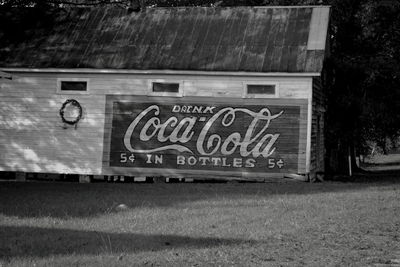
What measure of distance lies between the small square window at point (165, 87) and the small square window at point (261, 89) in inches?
103

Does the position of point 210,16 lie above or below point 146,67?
above

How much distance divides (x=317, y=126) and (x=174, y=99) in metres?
5.83

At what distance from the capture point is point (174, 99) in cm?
2303

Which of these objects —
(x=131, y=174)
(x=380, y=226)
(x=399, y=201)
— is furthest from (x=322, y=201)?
(x=131, y=174)

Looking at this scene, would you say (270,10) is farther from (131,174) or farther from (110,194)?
(110,194)

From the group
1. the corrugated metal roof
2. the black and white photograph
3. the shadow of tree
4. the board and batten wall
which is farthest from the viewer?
the board and batten wall

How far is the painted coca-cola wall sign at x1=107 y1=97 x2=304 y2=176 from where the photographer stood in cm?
2231

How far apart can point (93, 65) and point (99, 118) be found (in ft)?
6.37

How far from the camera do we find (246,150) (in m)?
22.5

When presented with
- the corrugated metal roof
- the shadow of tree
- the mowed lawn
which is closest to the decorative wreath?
the corrugated metal roof

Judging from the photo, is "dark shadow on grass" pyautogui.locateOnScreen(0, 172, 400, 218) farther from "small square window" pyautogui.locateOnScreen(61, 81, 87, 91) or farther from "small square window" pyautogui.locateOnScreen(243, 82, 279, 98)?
"small square window" pyautogui.locateOnScreen(61, 81, 87, 91)

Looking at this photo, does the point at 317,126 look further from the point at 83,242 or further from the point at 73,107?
the point at 83,242

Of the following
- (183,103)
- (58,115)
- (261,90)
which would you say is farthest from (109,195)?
(261,90)

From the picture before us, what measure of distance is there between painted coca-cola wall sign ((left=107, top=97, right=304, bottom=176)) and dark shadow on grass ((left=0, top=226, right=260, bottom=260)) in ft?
40.9
